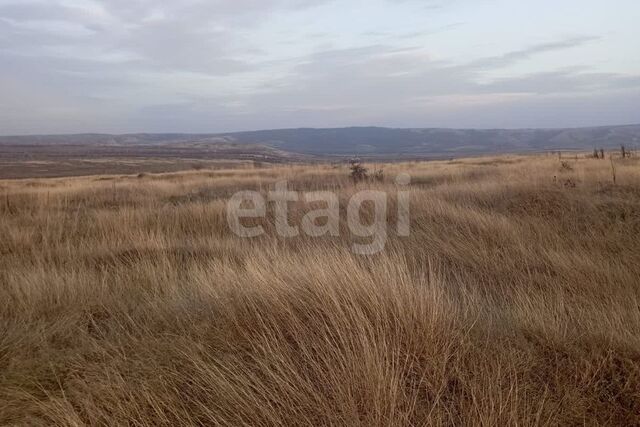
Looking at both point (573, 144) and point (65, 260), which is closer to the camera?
point (65, 260)

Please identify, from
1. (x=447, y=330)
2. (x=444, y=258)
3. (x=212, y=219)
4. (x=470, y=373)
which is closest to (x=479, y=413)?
(x=470, y=373)

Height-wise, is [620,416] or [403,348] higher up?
[403,348]

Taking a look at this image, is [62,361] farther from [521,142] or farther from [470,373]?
[521,142]

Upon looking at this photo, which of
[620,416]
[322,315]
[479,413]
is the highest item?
[322,315]

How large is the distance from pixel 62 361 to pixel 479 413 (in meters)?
2.26

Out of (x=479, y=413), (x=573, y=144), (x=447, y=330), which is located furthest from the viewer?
(x=573, y=144)

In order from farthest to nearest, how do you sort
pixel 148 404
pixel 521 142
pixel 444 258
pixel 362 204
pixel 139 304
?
pixel 521 142, pixel 362 204, pixel 444 258, pixel 139 304, pixel 148 404

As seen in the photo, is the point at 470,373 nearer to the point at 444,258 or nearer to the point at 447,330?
the point at 447,330

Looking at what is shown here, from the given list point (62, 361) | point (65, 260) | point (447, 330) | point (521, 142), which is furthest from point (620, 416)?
point (521, 142)

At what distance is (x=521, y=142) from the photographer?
513 ft

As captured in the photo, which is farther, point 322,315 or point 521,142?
Answer: point 521,142

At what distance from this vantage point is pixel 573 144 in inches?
5364

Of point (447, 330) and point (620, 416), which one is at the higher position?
point (447, 330)

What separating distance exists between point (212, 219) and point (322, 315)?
18.5 ft
